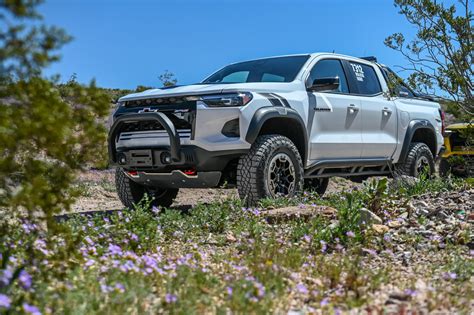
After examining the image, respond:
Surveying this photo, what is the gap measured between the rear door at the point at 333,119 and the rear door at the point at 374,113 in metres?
0.20

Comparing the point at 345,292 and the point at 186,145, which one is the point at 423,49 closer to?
the point at 186,145

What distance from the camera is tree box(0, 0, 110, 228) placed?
2.55m

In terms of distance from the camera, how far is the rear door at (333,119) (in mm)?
7141

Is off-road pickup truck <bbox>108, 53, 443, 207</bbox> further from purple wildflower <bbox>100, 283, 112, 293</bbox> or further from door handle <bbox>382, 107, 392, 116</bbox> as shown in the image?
purple wildflower <bbox>100, 283, 112, 293</bbox>

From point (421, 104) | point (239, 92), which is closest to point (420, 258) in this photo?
point (239, 92)

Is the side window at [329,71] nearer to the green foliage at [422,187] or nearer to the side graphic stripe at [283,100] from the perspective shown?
the side graphic stripe at [283,100]

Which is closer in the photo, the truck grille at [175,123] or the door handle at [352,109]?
the truck grille at [175,123]

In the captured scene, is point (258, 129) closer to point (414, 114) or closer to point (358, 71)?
point (358, 71)

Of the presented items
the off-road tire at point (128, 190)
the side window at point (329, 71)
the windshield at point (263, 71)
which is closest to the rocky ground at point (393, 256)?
the side window at point (329, 71)

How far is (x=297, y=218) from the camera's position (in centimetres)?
520

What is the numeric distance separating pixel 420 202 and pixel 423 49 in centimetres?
253

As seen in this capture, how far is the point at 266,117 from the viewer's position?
6281 mm

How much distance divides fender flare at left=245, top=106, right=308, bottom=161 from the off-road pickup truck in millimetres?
10

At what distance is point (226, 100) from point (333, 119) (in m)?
1.87
